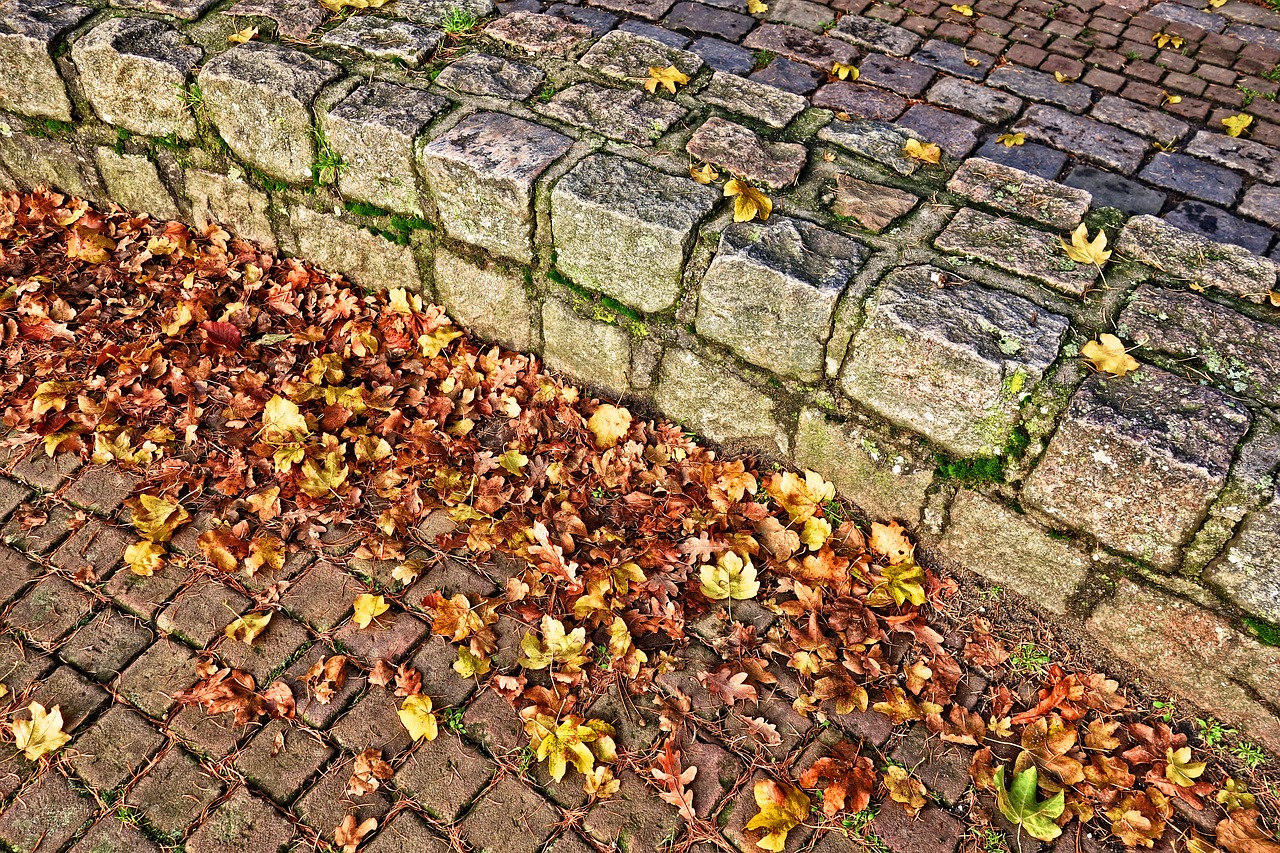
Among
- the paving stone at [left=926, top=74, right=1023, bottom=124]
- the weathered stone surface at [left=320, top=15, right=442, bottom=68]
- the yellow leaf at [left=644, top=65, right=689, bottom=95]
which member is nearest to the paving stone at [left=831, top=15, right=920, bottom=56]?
the paving stone at [left=926, top=74, right=1023, bottom=124]

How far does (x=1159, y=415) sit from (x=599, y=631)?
1518mm

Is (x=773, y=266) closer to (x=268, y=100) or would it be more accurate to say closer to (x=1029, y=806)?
(x=1029, y=806)

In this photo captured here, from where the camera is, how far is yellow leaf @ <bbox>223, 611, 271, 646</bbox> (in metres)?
2.35

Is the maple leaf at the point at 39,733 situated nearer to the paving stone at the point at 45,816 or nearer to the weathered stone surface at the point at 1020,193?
the paving stone at the point at 45,816

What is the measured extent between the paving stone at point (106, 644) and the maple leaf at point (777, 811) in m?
1.66

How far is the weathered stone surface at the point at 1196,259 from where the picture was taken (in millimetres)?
2373

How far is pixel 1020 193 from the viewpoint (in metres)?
2.64

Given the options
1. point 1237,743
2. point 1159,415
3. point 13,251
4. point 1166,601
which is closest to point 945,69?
point 1159,415

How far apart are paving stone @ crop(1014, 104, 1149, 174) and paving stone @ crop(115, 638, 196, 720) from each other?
311cm

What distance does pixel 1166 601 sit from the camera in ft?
7.37

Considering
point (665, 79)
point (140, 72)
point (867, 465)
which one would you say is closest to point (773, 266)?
point (867, 465)

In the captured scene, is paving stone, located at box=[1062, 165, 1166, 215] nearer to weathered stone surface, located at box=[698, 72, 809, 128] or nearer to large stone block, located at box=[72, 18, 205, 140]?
weathered stone surface, located at box=[698, 72, 809, 128]

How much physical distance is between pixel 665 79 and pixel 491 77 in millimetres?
595

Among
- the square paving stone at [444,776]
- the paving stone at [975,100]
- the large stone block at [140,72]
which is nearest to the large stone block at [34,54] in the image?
the large stone block at [140,72]
